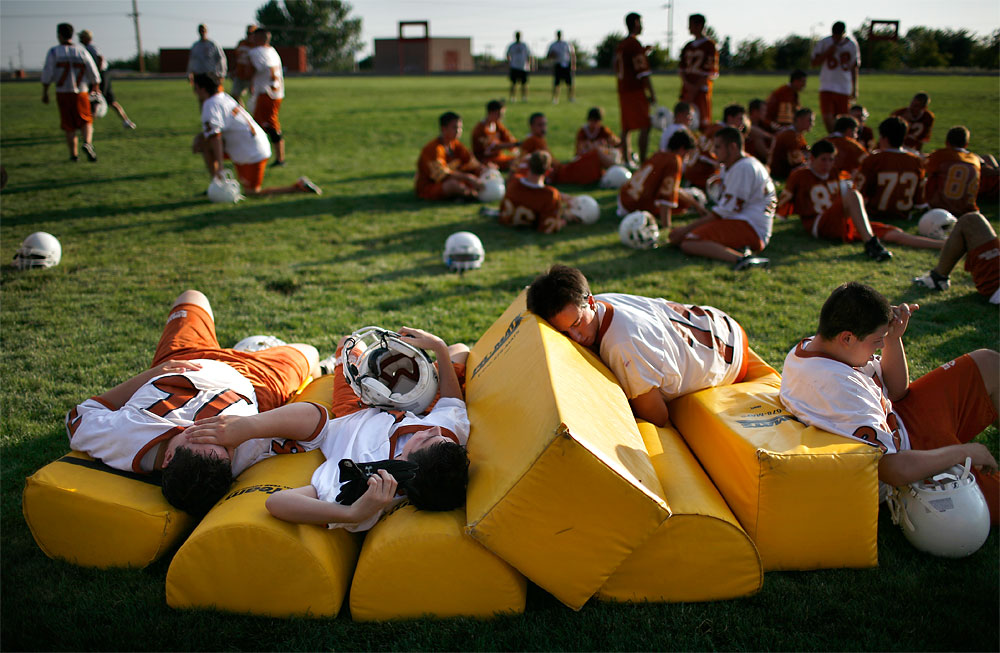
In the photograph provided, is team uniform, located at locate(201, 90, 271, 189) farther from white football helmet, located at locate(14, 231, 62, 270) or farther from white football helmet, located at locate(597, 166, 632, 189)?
white football helmet, located at locate(597, 166, 632, 189)

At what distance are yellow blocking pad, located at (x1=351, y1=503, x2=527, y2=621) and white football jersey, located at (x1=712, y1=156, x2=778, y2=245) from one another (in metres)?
5.71

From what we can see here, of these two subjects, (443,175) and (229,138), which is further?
(443,175)

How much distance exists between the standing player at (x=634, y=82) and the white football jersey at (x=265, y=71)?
5718mm

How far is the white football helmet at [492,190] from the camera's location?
9.84m

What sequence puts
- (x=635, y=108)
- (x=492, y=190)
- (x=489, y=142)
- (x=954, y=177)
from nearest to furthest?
(x=954, y=177), (x=492, y=190), (x=635, y=108), (x=489, y=142)

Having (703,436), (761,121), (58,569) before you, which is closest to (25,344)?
(58,569)

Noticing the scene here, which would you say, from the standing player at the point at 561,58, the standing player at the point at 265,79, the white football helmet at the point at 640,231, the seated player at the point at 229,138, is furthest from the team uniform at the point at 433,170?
the standing player at the point at 561,58

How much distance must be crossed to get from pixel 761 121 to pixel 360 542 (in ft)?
38.1

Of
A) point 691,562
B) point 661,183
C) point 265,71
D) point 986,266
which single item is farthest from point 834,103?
point 691,562

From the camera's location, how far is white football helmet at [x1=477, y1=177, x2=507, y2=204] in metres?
9.84

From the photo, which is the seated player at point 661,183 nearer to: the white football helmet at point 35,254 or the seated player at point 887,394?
the seated player at point 887,394

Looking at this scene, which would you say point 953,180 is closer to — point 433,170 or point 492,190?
point 492,190

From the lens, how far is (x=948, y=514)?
2.82m

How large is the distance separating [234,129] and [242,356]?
656cm
